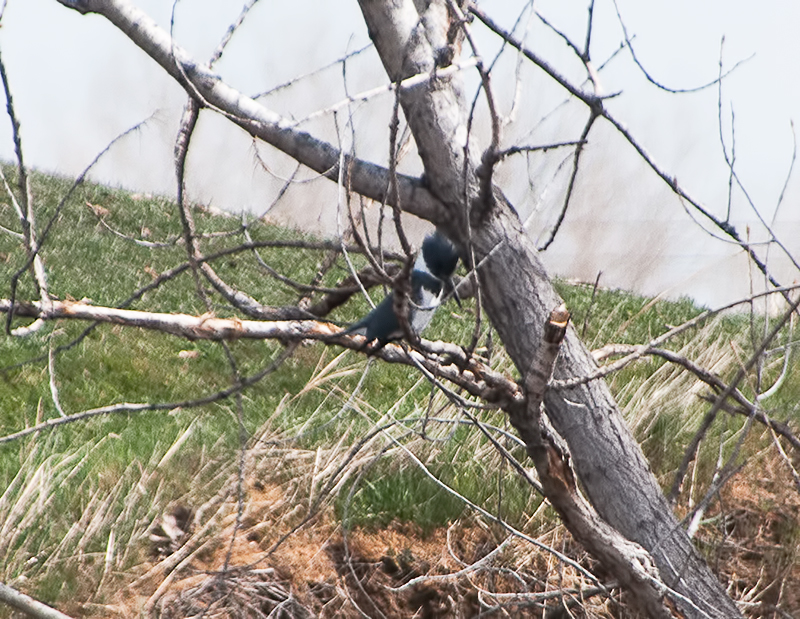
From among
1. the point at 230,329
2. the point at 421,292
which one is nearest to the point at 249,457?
the point at 230,329

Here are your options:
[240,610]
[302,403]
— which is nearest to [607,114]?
[240,610]

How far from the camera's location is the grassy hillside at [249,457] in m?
3.43

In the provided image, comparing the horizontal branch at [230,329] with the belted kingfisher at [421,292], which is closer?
the belted kingfisher at [421,292]

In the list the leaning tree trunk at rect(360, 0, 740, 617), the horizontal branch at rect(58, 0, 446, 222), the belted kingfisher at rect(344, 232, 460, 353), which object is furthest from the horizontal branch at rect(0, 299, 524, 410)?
the horizontal branch at rect(58, 0, 446, 222)

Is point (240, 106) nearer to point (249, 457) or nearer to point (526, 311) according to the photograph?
point (526, 311)

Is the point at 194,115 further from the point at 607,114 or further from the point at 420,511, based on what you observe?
the point at 420,511

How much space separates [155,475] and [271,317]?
4.72 feet

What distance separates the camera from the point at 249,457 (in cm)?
410

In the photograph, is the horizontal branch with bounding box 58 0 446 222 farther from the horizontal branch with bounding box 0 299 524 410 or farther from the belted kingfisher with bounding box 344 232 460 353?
the horizontal branch with bounding box 0 299 524 410

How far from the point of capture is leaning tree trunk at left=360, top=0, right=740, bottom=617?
8.49ft

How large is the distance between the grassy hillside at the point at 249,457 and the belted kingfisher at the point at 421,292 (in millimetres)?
265

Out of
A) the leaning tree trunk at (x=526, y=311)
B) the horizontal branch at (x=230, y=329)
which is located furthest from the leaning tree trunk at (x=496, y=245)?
the horizontal branch at (x=230, y=329)

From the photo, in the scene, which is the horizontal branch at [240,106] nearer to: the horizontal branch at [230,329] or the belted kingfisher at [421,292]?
the belted kingfisher at [421,292]

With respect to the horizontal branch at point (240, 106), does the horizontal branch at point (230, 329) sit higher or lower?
lower
